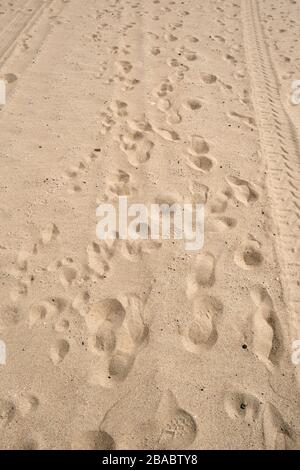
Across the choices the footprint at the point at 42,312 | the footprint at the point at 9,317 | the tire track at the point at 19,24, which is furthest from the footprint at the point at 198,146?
the tire track at the point at 19,24

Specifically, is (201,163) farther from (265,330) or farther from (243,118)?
(265,330)

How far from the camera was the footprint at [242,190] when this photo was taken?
10.0 feet

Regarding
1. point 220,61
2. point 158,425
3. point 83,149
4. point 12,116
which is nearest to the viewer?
point 158,425

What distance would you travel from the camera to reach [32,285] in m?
2.55

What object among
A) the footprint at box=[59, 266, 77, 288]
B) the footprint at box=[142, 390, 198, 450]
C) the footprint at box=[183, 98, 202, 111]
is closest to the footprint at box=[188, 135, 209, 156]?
the footprint at box=[183, 98, 202, 111]

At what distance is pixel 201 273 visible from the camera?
103 inches

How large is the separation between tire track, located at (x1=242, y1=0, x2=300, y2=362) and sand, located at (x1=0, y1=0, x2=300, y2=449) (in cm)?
1

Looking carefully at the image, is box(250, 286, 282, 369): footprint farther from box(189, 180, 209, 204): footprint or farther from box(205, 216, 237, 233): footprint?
box(189, 180, 209, 204): footprint

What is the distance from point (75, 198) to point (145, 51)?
276cm

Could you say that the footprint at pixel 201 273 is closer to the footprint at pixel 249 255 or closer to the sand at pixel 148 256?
the sand at pixel 148 256

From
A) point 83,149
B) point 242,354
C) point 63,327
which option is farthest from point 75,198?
point 242,354

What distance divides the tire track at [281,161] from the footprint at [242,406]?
48 cm

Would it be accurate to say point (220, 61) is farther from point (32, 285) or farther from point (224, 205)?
point (32, 285)

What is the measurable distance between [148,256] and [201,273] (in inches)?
15.5
